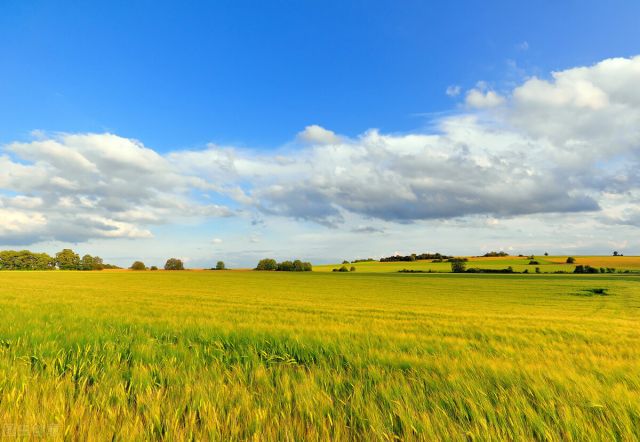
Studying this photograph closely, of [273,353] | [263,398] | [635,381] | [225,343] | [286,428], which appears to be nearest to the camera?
[286,428]

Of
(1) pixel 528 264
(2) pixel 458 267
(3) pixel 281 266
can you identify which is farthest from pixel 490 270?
(3) pixel 281 266

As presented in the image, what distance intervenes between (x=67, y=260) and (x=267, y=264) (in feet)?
263

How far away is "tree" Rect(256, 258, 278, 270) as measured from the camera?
99625 mm

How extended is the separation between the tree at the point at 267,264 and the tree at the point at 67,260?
236ft

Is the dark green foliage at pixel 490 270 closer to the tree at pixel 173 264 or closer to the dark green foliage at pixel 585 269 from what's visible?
the dark green foliage at pixel 585 269

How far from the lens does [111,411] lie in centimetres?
278

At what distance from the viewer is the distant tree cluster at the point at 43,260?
120 m

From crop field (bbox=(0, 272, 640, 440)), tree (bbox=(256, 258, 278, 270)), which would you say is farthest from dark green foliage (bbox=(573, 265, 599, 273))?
crop field (bbox=(0, 272, 640, 440))

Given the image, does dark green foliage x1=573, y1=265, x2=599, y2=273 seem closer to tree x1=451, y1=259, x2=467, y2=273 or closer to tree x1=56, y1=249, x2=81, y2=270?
tree x1=451, y1=259, x2=467, y2=273

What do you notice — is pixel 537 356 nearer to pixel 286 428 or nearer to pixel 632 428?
pixel 632 428

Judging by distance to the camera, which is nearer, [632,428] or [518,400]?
[632,428]

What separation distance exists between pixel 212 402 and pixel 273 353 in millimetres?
2203

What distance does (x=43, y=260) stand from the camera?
404 feet

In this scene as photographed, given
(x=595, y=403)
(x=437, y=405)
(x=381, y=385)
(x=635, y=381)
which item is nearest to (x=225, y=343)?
(x=381, y=385)
